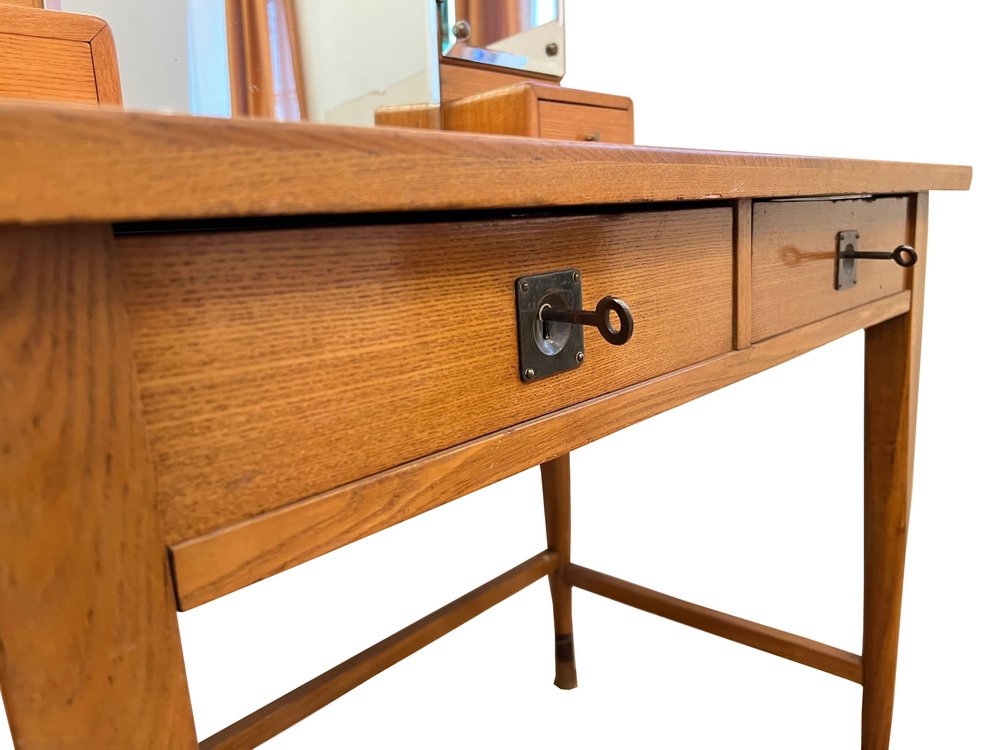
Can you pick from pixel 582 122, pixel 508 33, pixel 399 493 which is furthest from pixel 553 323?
pixel 508 33

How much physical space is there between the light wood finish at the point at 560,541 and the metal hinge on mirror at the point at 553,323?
1013 millimetres

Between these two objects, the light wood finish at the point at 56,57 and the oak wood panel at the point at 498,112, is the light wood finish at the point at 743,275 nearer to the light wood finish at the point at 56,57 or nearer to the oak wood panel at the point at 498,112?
the oak wood panel at the point at 498,112

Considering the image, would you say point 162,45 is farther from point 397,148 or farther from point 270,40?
point 397,148

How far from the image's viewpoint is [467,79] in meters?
1.11

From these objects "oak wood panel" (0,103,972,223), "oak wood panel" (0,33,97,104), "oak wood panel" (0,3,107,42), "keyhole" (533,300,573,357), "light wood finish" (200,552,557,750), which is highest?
"oak wood panel" (0,3,107,42)

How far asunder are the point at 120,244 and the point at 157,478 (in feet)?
0.36

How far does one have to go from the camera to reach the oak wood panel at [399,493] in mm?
364

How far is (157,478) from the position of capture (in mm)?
339

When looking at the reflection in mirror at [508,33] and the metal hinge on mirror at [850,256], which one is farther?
the reflection in mirror at [508,33]

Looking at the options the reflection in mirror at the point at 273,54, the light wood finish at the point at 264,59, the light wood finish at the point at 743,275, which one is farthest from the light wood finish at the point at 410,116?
the light wood finish at the point at 743,275

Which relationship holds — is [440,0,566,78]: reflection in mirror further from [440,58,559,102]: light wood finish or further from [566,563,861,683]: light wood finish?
[566,563,861,683]: light wood finish

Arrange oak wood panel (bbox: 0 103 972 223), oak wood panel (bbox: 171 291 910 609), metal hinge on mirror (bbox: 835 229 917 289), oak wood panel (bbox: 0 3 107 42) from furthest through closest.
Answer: metal hinge on mirror (bbox: 835 229 917 289), oak wood panel (bbox: 0 3 107 42), oak wood panel (bbox: 171 291 910 609), oak wood panel (bbox: 0 103 972 223)

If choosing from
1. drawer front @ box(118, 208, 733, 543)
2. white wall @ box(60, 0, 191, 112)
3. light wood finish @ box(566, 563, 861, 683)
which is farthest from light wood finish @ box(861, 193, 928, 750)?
white wall @ box(60, 0, 191, 112)

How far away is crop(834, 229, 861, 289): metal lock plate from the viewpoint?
890 millimetres
